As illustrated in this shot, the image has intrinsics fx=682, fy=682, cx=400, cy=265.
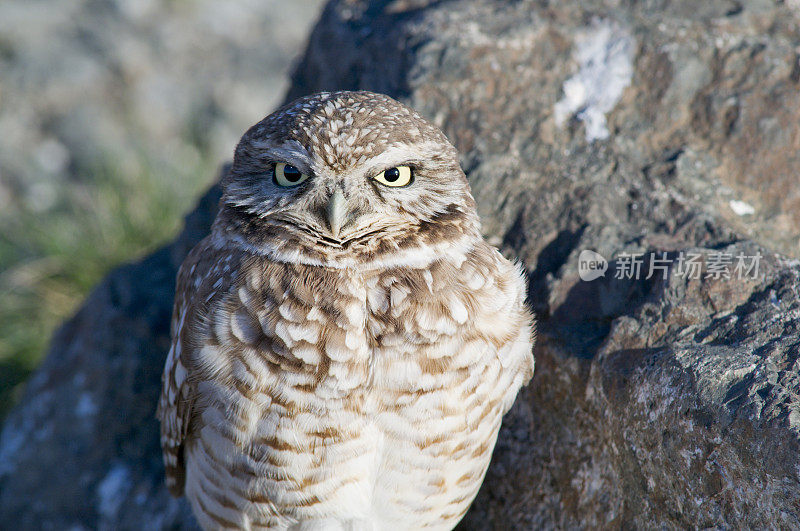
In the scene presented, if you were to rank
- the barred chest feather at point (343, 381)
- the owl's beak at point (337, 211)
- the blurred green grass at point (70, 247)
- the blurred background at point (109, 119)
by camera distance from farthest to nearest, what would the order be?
1. the blurred background at point (109, 119)
2. the blurred green grass at point (70, 247)
3. the barred chest feather at point (343, 381)
4. the owl's beak at point (337, 211)

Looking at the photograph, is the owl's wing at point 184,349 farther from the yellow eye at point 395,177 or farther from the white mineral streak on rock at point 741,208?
the white mineral streak on rock at point 741,208

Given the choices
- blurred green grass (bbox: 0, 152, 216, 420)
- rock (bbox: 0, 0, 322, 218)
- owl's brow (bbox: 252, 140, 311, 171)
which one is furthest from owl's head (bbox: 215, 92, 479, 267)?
rock (bbox: 0, 0, 322, 218)

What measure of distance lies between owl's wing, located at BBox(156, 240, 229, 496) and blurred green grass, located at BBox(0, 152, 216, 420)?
3.01 meters

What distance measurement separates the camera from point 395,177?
6.94 feet

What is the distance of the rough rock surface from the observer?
219 cm

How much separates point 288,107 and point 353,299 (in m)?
0.68

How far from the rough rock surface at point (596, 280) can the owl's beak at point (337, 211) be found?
1086mm

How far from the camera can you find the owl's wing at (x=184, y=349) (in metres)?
2.30

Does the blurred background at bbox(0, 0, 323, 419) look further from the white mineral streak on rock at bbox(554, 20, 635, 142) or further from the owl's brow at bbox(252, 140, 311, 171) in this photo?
the owl's brow at bbox(252, 140, 311, 171)


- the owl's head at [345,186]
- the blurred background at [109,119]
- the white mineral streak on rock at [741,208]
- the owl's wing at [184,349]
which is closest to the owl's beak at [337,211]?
the owl's head at [345,186]

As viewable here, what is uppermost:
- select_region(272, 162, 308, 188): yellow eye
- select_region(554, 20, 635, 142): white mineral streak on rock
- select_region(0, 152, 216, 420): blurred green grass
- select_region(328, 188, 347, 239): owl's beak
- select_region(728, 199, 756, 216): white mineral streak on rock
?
select_region(554, 20, 635, 142): white mineral streak on rock

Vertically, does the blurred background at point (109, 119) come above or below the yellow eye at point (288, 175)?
below

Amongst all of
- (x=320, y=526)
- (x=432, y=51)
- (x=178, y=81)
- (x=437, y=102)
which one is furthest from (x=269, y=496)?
(x=178, y=81)

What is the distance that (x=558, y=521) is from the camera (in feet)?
8.63
